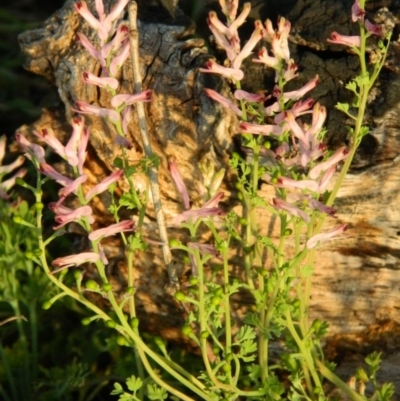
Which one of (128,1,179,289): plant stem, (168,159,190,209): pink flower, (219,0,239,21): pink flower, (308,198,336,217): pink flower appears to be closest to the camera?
(308,198,336,217): pink flower

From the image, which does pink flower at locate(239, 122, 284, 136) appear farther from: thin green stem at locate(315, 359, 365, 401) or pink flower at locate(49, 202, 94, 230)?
thin green stem at locate(315, 359, 365, 401)

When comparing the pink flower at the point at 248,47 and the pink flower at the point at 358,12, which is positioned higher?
the pink flower at the point at 358,12

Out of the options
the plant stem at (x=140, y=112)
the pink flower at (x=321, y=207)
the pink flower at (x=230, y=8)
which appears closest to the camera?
the pink flower at (x=321, y=207)

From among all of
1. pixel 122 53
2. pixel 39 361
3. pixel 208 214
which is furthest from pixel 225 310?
pixel 39 361

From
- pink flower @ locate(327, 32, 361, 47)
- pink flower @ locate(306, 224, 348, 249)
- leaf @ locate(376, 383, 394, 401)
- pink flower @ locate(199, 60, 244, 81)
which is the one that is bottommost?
leaf @ locate(376, 383, 394, 401)

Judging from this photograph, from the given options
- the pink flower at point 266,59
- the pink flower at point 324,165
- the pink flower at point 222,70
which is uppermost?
the pink flower at point 266,59

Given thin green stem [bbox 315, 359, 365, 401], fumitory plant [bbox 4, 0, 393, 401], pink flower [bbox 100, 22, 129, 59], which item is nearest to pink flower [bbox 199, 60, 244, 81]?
fumitory plant [bbox 4, 0, 393, 401]

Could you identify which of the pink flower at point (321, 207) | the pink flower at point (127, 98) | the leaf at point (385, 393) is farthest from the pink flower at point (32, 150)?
the leaf at point (385, 393)

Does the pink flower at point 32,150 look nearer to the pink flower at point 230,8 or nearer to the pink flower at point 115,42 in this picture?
the pink flower at point 115,42

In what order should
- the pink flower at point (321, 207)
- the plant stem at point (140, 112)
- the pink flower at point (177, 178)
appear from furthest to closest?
the plant stem at point (140, 112), the pink flower at point (177, 178), the pink flower at point (321, 207)

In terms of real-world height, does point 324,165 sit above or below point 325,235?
above

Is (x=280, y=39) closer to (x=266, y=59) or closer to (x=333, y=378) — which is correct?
(x=266, y=59)

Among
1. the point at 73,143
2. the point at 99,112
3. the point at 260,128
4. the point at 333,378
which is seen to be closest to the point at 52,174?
the point at 73,143

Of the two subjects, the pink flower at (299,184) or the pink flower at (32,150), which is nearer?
the pink flower at (299,184)
